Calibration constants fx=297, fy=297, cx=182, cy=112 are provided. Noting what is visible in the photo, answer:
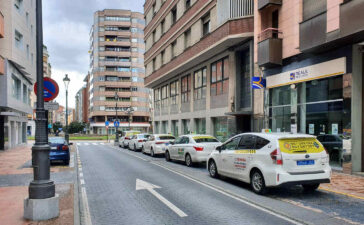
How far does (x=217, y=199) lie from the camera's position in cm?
751

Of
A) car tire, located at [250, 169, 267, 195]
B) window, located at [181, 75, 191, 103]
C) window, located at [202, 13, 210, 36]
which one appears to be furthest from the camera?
window, located at [181, 75, 191, 103]

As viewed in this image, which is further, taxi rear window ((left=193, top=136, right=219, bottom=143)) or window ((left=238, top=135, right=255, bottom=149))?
taxi rear window ((left=193, top=136, right=219, bottom=143))

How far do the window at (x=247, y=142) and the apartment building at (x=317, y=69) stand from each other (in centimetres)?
396

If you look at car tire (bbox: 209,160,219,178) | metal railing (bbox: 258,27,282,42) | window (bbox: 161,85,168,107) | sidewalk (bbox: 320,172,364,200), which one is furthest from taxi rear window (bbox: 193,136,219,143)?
window (bbox: 161,85,168,107)

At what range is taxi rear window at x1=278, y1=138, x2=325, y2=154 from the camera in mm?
7578

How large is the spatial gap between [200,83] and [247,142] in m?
16.2

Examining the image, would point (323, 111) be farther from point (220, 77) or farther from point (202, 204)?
point (220, 77)

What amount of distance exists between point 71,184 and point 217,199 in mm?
4865

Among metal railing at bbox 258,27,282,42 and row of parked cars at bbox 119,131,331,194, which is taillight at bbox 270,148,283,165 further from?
metal railing at bbox 258,27,282,42

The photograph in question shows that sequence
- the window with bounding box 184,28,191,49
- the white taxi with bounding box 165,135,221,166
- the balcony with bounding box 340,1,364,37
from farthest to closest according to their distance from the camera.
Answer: the window with bounding box 184,28,191,49, the white taxi with bounding box 165,135,221,166, the balcony with bounding box 340,1,364,37

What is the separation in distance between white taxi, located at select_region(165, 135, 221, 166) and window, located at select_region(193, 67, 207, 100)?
936 centimetres

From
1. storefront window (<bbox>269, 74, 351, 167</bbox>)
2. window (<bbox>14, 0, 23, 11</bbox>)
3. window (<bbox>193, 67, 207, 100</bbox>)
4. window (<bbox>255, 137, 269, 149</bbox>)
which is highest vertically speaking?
window (<bbox>14, 0, 23, 11</bbox>)

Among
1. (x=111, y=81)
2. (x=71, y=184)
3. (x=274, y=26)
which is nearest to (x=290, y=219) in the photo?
(x=71, y=184)

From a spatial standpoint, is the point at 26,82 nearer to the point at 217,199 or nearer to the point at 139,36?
the point at 217,199
